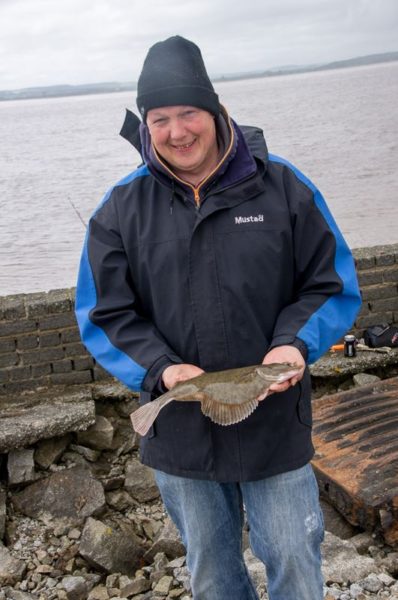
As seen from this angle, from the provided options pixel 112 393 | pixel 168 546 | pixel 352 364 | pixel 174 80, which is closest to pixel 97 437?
pixel 112 393

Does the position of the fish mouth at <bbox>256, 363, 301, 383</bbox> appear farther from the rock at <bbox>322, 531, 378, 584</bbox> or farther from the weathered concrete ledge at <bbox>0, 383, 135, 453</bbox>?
the weathered concrete ledge at <bbox>0, 383, 135, 453</bbox>

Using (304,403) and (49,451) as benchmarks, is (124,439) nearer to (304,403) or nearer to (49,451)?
(49,451)

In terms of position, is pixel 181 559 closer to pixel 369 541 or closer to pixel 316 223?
pixel 369 541

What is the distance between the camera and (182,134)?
2863 mm

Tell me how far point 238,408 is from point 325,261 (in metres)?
0.66

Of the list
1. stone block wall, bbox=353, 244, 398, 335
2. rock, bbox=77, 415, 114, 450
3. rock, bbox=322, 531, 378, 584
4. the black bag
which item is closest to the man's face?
rock, bbox=322, 531, 378, 584

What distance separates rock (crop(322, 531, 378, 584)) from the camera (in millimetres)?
4066

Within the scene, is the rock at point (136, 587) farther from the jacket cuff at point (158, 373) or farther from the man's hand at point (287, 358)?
the man's hand at point (287, 358)

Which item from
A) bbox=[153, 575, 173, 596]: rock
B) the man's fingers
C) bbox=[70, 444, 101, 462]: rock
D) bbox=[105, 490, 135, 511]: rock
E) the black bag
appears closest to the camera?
the man's fingers

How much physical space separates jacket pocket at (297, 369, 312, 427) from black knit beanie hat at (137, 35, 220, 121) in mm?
1092

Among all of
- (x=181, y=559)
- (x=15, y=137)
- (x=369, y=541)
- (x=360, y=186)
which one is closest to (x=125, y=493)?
(x=181, y=559)

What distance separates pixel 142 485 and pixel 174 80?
377 centimetres

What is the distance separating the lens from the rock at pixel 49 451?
5895 mm

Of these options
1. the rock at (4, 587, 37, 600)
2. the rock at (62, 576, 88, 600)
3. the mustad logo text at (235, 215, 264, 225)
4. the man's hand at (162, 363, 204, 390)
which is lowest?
the rock at (62, 576, 88, 600)
